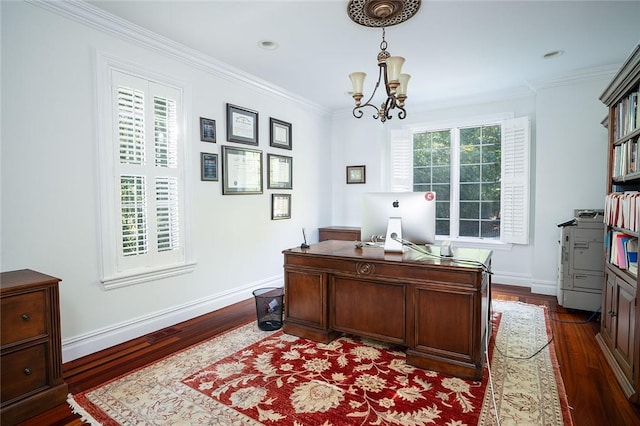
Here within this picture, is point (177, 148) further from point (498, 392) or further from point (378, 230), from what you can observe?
point (498, 392)

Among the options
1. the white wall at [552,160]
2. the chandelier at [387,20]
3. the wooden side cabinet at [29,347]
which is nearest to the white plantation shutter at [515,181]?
the white wall at [552,160]

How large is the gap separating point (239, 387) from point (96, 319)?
4.78 feet

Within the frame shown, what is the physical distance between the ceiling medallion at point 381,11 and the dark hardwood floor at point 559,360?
9.67 ft

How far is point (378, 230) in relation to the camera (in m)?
2.94

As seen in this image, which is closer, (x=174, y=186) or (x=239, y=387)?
(x=239, y=387)

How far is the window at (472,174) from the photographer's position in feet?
15.1

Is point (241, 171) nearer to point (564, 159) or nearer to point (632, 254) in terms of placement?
point (632, 254)

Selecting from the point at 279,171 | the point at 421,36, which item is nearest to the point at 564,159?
the point at 421,36

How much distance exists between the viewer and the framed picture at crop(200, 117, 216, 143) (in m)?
3.61

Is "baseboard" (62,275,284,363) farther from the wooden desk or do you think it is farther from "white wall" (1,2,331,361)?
the wooden desk

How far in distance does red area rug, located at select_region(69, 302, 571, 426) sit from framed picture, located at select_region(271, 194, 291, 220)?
2131mm

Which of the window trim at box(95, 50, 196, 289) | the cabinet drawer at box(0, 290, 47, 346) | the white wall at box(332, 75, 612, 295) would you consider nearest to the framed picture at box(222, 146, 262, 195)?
the window trim at box(95, 50, 196, 289)

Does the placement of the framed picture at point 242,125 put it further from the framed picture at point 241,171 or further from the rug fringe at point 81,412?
the rug fringe at point 81,412

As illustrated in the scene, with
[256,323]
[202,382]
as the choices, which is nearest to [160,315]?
[256,323]
